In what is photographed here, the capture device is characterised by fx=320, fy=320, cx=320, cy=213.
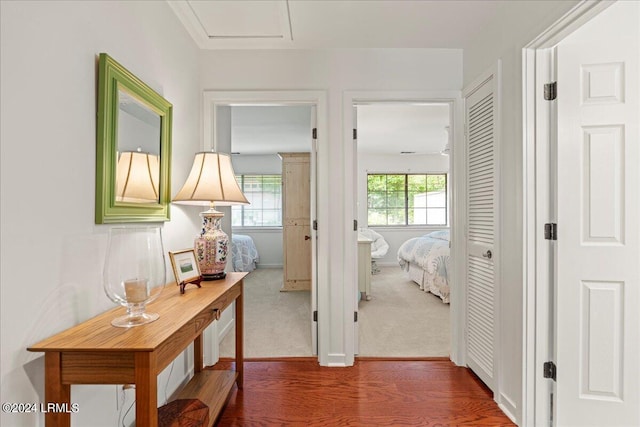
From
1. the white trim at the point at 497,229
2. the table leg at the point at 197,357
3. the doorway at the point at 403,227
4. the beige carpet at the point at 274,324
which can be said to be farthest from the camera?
the doorway at the point at 403,227

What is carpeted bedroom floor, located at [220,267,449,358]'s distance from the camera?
9.00 feet

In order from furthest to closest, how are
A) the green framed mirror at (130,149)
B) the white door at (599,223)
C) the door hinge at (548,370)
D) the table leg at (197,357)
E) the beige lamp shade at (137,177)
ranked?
the table leg at (197,357) → the door hinge at (548,370) → the white door at (599,223) → the beige lamp shade at (137,177) → the green framed mirror at (130,149)

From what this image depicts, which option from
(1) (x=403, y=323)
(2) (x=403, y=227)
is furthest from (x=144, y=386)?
(2) (x=403, y=227)

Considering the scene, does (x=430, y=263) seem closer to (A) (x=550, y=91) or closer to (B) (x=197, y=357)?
(A) (x=550, y=91)

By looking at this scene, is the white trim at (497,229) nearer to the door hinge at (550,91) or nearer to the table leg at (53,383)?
the door hinge at (550,91)

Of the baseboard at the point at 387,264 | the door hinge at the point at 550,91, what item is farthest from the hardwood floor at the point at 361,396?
the baseboard at the point at 387,264

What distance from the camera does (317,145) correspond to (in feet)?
8.28

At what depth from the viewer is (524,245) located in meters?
1.73

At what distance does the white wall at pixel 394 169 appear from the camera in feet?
23.2

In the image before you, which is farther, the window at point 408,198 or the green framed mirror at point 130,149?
the window at point 408,198

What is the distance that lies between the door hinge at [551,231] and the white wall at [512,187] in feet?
0.37

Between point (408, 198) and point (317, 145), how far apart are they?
5113 millimetres

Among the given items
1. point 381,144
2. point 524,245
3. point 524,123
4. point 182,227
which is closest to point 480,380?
point 524,245

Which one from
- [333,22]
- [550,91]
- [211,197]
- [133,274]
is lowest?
[133,274]
